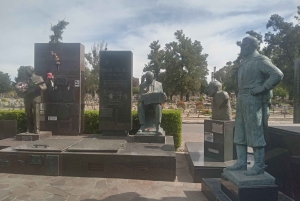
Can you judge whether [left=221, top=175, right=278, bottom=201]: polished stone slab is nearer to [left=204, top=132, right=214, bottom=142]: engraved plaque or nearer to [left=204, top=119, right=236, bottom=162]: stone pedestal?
[left=204, top=119, right=236, bottom=162]: stone pedestal

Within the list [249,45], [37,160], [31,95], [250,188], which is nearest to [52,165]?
[37,160]

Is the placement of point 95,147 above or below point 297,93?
below

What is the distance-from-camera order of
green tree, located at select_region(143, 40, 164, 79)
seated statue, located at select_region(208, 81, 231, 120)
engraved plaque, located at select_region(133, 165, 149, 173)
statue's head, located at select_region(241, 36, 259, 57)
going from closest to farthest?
statue's head, located at select_region(241, 36, 259, 57)
engraved plaque, located at select_region(133, 165, 149, 173)
seated statue, located at select_region(208, 81, 231, 120)
green tree, located at select_region(143, 40, 164, 79)

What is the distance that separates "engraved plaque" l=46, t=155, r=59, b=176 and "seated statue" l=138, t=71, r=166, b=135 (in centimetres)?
231

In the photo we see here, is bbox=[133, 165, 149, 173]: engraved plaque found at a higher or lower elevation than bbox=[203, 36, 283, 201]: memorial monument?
lower

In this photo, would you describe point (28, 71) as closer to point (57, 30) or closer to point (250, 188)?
point (250, 188)

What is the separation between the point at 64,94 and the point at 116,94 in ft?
5.85

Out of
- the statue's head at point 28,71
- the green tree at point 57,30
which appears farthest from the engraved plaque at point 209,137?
the green tree at point 57,30

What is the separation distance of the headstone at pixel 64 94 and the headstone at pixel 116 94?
2.91 feet

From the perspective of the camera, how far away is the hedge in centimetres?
795

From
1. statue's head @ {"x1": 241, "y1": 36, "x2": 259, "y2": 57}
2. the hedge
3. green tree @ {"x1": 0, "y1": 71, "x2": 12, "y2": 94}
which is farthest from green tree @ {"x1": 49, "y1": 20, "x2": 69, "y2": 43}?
green tree @ {"x1": 0, "y1": 71, "x2": 12, "y2": 94}

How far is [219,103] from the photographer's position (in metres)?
5.40

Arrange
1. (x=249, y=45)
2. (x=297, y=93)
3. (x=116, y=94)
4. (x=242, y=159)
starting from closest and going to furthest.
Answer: (x=249, y=45) → (x=242, y=159) → (x=116, y=94) → (x=297, y=93)

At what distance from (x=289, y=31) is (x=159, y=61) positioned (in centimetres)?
3055
